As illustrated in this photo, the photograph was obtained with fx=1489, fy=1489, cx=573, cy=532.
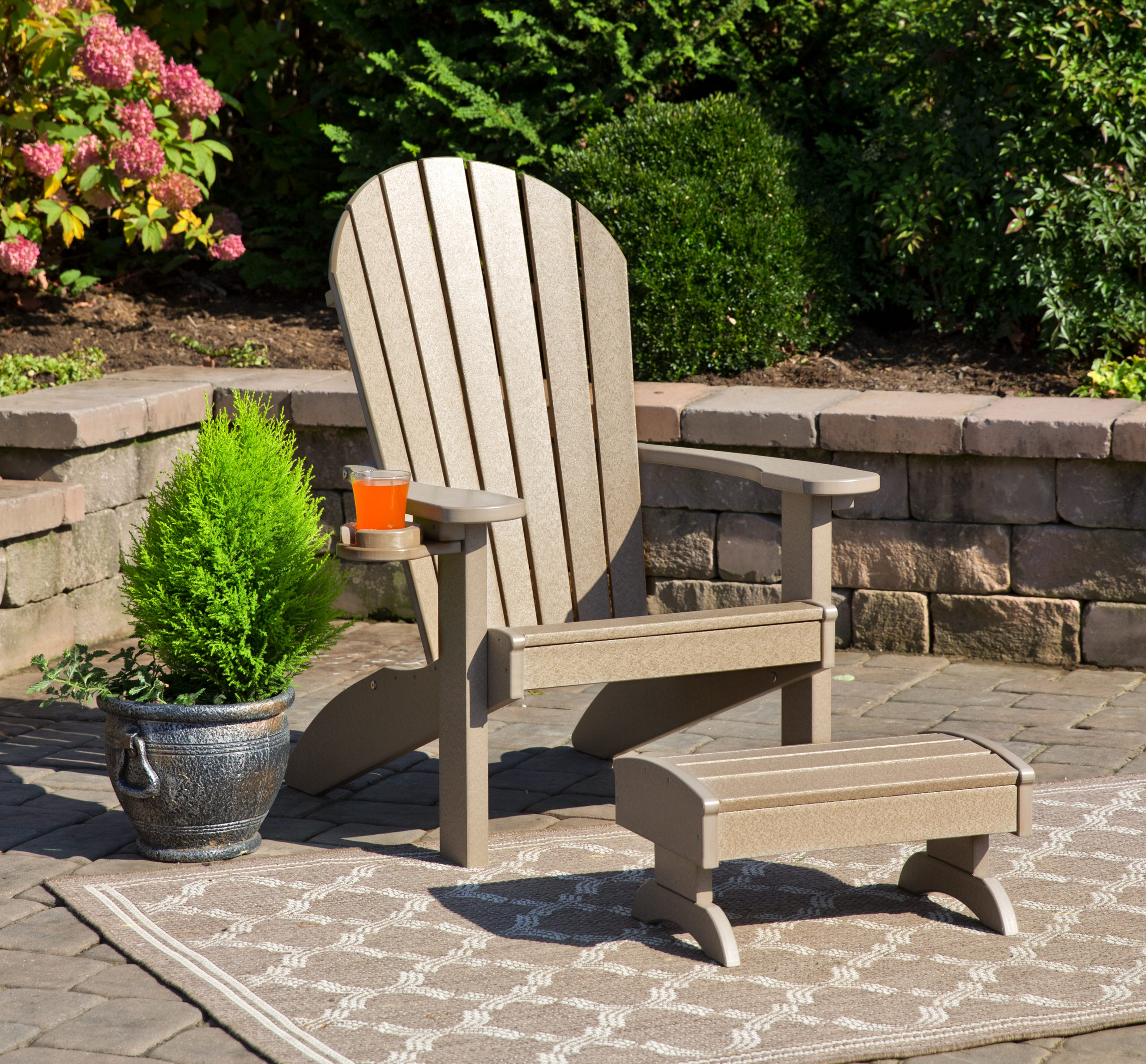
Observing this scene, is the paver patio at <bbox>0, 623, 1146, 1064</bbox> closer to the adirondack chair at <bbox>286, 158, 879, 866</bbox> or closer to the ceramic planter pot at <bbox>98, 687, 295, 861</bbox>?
the ceramic planter pot at <bbox>98, 687, 295, 861</bbox>

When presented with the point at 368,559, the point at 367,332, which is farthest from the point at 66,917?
the point at 367,332

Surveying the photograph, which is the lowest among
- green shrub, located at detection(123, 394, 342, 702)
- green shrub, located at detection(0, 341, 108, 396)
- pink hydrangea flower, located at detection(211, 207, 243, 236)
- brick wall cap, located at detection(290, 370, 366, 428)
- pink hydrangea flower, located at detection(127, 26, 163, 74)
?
green shrub, located at detection(123, 394, 342, 702)

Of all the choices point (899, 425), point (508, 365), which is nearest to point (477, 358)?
point (508, 365)

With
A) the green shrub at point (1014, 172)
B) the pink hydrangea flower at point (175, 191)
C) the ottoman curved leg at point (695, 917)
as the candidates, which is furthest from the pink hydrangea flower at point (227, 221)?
the ottoman curved leg at point (695, 917)

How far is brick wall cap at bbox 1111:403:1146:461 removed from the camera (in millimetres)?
3928

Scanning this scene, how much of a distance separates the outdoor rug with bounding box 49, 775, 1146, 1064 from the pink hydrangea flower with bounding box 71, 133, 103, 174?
3.14 meters

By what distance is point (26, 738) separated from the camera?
3.62m

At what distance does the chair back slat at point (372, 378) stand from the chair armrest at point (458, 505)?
30 centimetres

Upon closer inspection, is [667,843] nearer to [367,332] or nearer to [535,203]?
[367,332]

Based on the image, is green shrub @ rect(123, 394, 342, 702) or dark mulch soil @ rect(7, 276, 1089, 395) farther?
dark mulch soil @ rect(7, 276, 1089, 395)

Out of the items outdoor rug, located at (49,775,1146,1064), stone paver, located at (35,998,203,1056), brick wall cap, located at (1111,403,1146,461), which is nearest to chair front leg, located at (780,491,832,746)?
Answer: outdoor rug, located at (49,775,1146,1064)

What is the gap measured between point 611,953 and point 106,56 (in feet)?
12.4

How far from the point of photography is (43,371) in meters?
4.93

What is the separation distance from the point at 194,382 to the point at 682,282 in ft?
5.24
